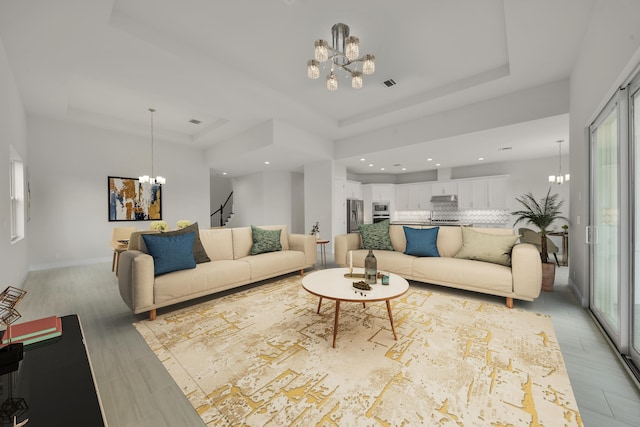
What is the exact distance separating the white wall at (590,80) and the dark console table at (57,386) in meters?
3.34

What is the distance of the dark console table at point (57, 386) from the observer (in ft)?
2.61

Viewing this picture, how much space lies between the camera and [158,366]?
6.16 ft

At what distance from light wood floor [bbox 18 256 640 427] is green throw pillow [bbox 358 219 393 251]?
157cm

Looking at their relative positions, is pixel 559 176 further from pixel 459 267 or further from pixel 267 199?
pixel 267 199

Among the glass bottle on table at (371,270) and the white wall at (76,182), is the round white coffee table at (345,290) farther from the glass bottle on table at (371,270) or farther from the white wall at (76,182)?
the white wall at (76,182)

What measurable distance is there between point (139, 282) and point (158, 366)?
1.02 m

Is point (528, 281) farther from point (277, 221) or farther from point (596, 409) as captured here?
point (277, 221)

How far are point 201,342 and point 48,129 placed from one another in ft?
19.7

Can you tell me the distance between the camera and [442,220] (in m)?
8.58

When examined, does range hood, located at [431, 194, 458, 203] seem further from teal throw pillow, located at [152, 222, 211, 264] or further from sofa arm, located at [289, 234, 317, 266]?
teal throw pillow, located at [152, 222, 211, 264]

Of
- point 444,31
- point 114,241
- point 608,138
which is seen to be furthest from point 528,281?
point 114,241

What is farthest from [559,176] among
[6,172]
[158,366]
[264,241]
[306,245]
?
[6,172]

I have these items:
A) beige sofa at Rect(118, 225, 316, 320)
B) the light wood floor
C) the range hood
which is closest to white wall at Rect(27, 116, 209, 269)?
the light wood floor

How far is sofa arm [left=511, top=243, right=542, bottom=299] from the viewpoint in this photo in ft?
9.20
